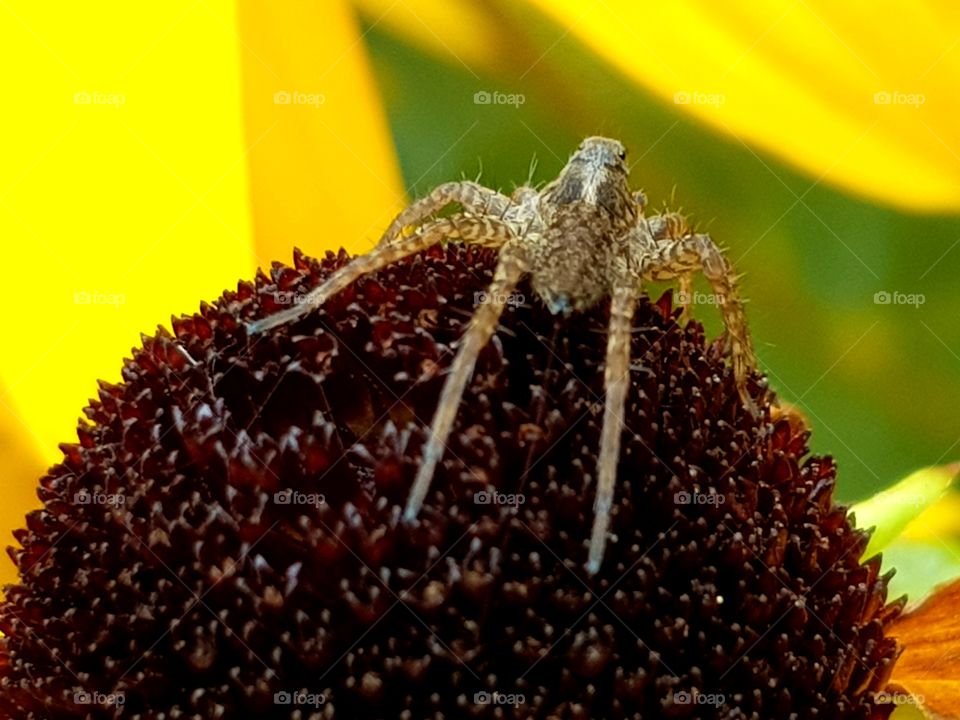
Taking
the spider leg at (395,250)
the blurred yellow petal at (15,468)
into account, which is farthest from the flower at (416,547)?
the blurred yellow petal at (15,468)

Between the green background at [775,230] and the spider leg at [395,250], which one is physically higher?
the green background at [775,230]

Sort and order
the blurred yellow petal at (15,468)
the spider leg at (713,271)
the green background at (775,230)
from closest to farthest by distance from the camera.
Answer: the spider leg at (713,271), the blurred yellow petal at (15,468), the green background at (775,230)

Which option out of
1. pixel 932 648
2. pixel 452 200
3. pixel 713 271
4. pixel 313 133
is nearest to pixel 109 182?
pixel 313 133

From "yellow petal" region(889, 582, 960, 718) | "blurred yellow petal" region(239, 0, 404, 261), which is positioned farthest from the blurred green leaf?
"blurred yellow petal" region(239, 0, 404, 261)

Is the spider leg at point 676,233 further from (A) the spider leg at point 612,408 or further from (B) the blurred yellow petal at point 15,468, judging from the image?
(B) the blurred yellow petal at point 15,468

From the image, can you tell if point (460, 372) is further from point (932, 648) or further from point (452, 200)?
point (932, 648)

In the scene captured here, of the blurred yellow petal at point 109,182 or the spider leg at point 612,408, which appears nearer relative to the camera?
the spider leg at point 612,408
